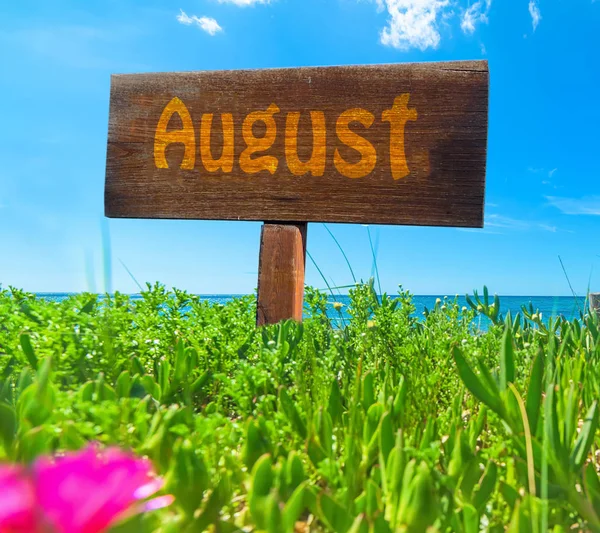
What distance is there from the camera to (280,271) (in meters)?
3.49

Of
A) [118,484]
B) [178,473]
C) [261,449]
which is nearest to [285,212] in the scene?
[261,449]

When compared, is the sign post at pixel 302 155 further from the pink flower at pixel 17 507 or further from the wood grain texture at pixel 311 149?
the pink flower at pixel 17 507

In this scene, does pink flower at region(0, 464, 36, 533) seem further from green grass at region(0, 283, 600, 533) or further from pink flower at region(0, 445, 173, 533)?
green grass at region(0, 283, 600, 533)

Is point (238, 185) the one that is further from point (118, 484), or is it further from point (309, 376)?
→ point (118, 484)

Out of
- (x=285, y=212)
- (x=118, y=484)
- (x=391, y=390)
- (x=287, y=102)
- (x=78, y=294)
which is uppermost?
(x=287, y=102)

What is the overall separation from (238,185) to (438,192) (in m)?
1.27

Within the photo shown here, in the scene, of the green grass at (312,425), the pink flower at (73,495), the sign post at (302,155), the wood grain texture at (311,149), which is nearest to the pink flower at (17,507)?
the pink flower at (73,495)

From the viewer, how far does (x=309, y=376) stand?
2.03m

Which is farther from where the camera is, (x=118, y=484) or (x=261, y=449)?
(x=261, y=449)

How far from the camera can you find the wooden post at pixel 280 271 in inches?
136

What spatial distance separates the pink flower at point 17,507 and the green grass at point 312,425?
24 cm

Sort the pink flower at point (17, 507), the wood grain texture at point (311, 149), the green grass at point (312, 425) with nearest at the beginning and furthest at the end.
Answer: the pink flower at point (17, 507) → the green grass at point (312, 425) → the wood grain texture at point (311, 149)

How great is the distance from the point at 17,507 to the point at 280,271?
299cm

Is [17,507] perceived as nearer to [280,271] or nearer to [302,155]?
[280,271]
